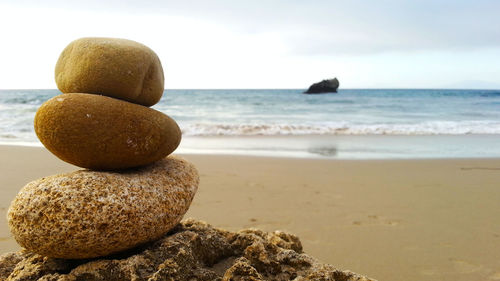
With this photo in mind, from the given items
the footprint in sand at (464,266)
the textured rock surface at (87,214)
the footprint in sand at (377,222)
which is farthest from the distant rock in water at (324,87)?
the textured rock surface at (87,214)

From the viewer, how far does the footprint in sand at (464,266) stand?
3510mm

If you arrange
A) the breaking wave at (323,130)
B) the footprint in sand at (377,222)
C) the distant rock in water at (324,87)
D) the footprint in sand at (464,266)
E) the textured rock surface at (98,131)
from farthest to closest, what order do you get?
the distant rock in water at (324,87) → the breaking wave at (323,130) → the footprint in sand at (377,222) → the footprint in sand at (464,266) → the textured rock surface at (98,131)

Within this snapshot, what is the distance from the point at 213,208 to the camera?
5.15 meters

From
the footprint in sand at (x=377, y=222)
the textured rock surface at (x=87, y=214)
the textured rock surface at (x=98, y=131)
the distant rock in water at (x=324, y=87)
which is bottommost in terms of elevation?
the footprint in sand at (x=377, y=222)

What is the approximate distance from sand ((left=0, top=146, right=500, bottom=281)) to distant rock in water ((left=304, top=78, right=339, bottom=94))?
167 ft

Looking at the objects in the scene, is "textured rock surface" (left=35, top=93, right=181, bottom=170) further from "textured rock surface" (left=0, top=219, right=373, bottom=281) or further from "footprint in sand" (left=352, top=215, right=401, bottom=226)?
"footprint in sand" (left=352, top=215, right=401, bottom=226)

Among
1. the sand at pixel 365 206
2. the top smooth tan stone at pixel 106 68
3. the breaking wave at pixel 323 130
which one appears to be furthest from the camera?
the breaking wave at pixel 323 130

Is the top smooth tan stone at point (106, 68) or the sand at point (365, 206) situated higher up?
the top smooth tan stone at point (106, 68)

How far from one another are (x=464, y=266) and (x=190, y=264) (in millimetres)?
2761

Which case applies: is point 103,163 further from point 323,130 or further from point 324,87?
point 324,87

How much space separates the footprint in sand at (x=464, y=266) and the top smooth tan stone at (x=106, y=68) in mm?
3315

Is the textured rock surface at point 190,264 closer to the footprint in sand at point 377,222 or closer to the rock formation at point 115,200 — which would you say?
the rock formation at point 115,200

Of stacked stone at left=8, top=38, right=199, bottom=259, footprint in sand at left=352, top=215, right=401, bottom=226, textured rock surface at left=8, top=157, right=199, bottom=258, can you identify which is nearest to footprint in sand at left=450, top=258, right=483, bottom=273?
footprint in sand at left=352, top=215, right=401, bottom=226

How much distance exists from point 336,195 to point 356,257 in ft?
6.47
